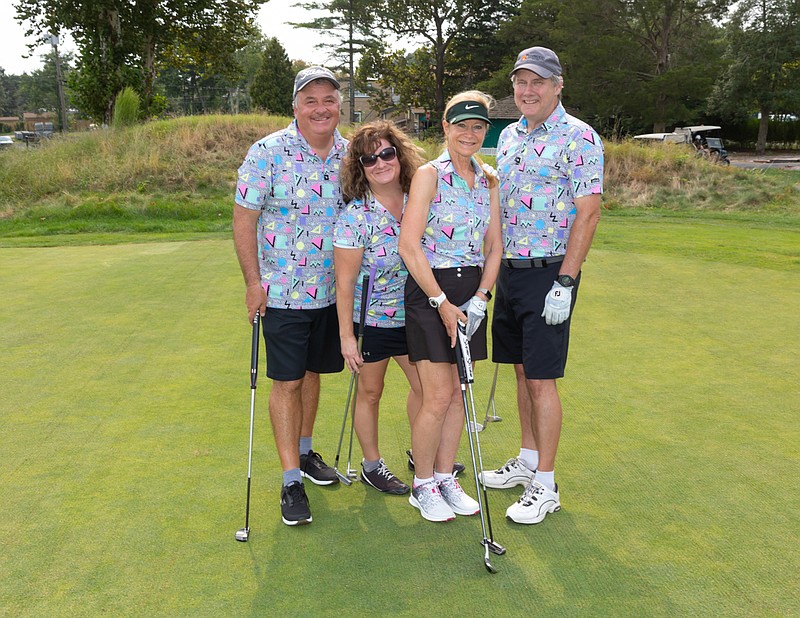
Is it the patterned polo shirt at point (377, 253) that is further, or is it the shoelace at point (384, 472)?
the shoelace at point (384, 472)

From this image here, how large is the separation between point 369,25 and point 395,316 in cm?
4635

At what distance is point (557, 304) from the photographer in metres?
3.20

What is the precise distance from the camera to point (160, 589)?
8.41 ft

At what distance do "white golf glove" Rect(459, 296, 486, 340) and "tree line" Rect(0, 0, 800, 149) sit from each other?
25.3m

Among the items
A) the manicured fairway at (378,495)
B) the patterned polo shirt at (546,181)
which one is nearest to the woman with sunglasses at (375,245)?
the patterned polo shirt at (546,181)

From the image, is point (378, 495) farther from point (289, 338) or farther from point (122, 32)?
point (122, 32)

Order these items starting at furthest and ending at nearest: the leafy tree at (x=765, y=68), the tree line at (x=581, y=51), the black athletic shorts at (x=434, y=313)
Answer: the leafy tree at (x=765, y=68) < the tree line at (x=581, y=51) < the black athletic shorts at (x=434, y=313)

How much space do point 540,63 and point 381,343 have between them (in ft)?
4.35

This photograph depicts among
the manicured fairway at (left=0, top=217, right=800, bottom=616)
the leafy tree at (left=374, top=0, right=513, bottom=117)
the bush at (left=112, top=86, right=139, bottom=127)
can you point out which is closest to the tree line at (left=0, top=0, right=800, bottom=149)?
the leafy tree at (left=374, top=0, right=513, bottom=117)

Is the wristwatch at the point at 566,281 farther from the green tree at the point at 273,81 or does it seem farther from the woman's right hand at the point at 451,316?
the green tree at the point at 273,81

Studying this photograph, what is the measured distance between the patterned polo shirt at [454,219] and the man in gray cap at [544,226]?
0.66 ft

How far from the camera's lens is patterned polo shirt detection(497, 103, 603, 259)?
3.21 m

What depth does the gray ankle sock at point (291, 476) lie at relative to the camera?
10.8 feet

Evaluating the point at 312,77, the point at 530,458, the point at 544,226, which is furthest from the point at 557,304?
the point at 312,77
